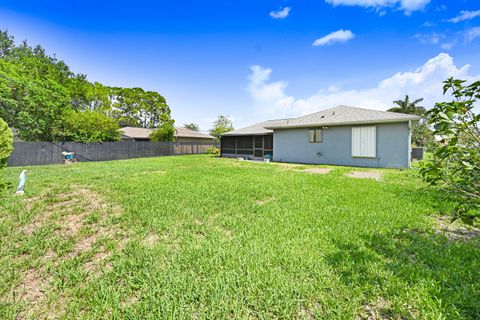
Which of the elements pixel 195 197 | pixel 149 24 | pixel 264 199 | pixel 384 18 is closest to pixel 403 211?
pixel 264 199

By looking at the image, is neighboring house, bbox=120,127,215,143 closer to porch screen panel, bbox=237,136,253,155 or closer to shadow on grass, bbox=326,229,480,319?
porch screen panel, bbox=237,136,253,155

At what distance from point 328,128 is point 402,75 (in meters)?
6.60

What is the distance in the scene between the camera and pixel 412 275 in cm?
212

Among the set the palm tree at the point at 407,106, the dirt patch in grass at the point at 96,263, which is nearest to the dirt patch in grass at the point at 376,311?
the dirt patch in grass at the point at 96,263

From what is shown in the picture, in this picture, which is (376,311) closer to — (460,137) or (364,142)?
(460,137)

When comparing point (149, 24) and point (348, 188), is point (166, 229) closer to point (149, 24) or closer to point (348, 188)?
point (348, 188)

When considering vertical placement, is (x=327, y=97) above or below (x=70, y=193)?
above

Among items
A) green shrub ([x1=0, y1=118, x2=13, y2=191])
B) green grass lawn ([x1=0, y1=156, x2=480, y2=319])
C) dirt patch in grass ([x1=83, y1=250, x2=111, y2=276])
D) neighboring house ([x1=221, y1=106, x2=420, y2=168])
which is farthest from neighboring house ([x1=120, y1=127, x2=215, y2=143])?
dirt patch in grass ([x1=83, y1=250, x2=111, y2=276])

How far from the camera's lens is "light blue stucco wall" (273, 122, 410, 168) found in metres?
10.8

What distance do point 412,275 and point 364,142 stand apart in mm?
11549

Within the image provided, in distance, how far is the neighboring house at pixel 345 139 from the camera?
10852mm

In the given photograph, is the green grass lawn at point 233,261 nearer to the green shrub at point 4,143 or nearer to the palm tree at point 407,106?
the green shrub at point 4,143

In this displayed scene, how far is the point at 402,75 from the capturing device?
13.7 meters

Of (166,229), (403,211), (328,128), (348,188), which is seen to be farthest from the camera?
(328,128)
